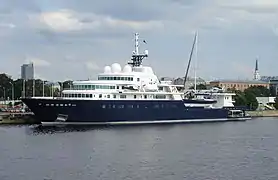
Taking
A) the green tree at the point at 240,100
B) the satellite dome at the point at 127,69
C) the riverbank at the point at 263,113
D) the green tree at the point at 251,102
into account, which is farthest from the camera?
the green tree at the point at 251,102

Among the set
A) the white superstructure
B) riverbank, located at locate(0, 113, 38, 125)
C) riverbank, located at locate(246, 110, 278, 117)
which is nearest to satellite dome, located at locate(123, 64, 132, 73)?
the white superstructure

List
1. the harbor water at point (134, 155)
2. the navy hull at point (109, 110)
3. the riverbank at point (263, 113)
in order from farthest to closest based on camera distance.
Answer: the riverbank at point (263, 113)
the navy hull at point (109, 110)
the harbor water at point (134, 155)

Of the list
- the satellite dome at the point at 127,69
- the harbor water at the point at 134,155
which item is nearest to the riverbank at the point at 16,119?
the harbor water at the point at 134,155

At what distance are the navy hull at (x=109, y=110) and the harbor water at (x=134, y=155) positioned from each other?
21.4 feet

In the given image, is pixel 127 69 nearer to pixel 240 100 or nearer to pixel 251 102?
pixel 240 100

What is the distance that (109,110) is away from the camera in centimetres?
7781

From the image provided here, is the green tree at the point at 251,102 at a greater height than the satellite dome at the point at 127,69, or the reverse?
the satellite dome at the point at 127,69

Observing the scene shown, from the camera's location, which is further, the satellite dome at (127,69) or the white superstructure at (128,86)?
the satellite dome at (127,69)

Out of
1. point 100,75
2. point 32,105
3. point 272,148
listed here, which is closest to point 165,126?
point 100,75

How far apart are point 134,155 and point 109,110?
3184 cm

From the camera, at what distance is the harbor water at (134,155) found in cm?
3766

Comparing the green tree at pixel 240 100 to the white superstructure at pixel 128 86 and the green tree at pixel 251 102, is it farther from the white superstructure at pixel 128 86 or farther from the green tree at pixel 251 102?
the white superstructure at pixel 128 86

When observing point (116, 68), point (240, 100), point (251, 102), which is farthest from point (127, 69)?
point (251, 102)

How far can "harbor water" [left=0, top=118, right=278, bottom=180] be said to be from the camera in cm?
3766
